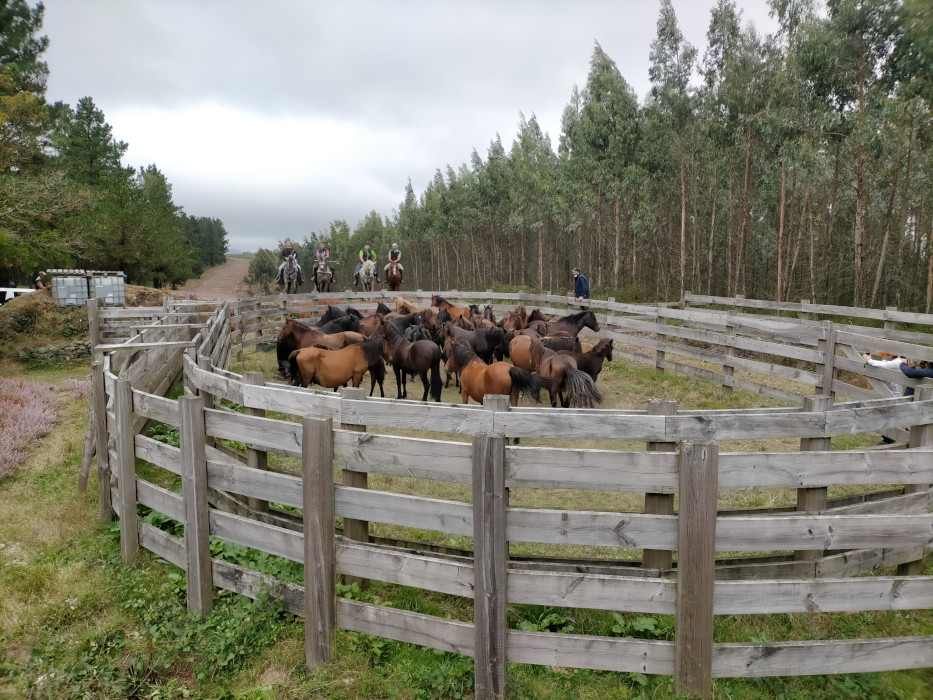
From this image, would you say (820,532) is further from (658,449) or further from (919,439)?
(919,439)

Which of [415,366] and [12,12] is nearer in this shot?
[415,366]

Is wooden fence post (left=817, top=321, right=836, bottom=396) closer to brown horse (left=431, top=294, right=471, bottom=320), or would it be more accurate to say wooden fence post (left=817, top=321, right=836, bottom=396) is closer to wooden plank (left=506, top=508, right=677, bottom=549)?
wooden plank (left=506, top=508, right=677, bottom=549)

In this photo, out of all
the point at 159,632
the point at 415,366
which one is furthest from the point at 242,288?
the point at 159,632

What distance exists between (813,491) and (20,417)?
33.9 feet

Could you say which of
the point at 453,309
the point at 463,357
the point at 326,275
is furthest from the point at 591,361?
the point at 326,275

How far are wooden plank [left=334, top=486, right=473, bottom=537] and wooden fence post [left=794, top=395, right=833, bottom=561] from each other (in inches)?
79.1

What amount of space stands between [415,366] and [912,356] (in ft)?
23.9

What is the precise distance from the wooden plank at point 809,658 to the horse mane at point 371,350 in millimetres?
7843

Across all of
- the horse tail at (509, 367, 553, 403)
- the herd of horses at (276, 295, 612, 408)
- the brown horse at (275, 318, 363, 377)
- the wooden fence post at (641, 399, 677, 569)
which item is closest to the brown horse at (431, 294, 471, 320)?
the herd of horses at (276, 295, 612, 408)

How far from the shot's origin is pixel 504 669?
2.93 m

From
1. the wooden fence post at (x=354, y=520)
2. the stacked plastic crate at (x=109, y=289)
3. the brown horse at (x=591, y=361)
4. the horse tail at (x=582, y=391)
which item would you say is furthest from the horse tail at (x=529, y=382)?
the stacked plastic crate at (x=109, y=289)

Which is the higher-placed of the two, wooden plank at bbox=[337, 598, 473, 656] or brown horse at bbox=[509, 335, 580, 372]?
brown horse at bbox=[509, 335, 580, 372]

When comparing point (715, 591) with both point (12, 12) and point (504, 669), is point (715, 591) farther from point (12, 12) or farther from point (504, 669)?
point (12, 12)

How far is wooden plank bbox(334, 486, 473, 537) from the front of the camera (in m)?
3.03
